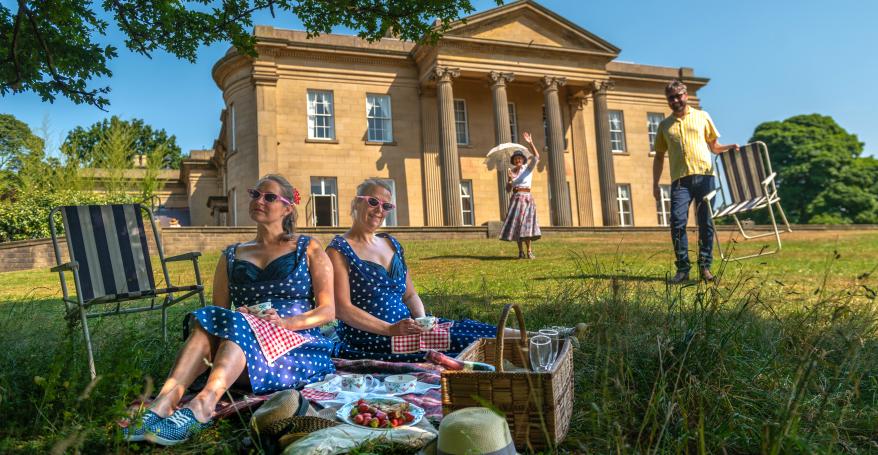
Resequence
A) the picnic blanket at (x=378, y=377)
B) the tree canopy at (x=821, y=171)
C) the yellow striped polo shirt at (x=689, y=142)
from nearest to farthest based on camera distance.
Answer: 1. the picnic blanket at (x=378, y=377)
2. the yellow striped polo shirt at (x=689, y=142)
3. the tree canopy at (x=821, y=171)

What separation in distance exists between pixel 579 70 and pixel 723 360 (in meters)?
26.1

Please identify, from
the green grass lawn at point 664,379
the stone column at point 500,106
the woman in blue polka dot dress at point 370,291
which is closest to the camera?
the green grass lawn at point 664,379

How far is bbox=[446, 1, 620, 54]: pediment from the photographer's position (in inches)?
998

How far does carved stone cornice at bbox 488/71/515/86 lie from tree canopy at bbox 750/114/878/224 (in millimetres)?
25933

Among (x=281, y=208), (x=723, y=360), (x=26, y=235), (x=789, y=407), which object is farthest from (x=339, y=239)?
(x=26, y=235)

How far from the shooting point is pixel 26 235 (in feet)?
60.0

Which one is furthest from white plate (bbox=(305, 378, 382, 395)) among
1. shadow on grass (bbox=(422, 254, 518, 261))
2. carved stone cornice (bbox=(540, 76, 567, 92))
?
carved stone cornice (bbox=(540, 76, 567, 92))

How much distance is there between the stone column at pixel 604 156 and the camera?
27.8 meters

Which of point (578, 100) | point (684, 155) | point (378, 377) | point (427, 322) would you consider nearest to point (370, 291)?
point (378, 377)

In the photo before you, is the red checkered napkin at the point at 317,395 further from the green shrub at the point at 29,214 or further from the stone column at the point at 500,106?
the stone column at the point at 500,106

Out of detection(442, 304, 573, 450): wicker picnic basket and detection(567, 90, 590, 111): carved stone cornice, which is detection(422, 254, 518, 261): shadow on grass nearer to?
detection(442, 304, 573, 450): wicker picnic basket

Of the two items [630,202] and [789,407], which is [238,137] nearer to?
[630,202]

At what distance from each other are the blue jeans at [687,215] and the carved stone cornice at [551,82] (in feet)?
66.0

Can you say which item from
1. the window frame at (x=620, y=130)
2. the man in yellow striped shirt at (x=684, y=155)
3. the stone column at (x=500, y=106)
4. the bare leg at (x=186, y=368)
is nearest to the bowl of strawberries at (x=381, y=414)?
the bare leg at (x=186, y=368)
